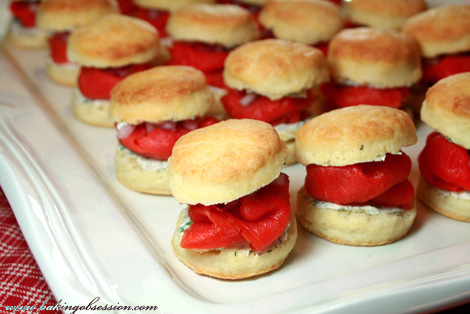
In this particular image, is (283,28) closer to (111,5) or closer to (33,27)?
(111,5)

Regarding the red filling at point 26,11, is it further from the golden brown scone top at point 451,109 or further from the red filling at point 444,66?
the golden brown scone top at point 451,109

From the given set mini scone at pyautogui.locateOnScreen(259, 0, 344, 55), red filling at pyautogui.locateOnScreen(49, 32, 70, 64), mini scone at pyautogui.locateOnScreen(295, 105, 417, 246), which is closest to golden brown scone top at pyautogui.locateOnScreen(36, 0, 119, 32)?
red filling at pyautogui.locateOnScreen(49, 32, 70, 64)

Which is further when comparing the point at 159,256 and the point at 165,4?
the point at 165,4

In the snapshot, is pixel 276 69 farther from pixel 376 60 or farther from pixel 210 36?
pixel 210 36

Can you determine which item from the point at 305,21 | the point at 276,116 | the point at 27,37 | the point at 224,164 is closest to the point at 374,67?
the point at 276,116

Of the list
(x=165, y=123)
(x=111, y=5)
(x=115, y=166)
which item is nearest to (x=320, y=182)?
(x=165, y=123)

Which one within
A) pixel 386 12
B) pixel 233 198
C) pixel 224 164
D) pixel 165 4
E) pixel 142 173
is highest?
pixel 224 164

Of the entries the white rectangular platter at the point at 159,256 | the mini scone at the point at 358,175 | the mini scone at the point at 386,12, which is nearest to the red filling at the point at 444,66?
the white rectangular platter at the point at 159,256

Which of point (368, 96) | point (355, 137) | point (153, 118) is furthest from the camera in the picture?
point (368, 96)

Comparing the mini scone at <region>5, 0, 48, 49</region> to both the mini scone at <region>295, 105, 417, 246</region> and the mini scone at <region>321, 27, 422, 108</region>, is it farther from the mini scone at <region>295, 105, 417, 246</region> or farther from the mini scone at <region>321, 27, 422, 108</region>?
the mini scone at <region>295, 105, 417, 246</region>
